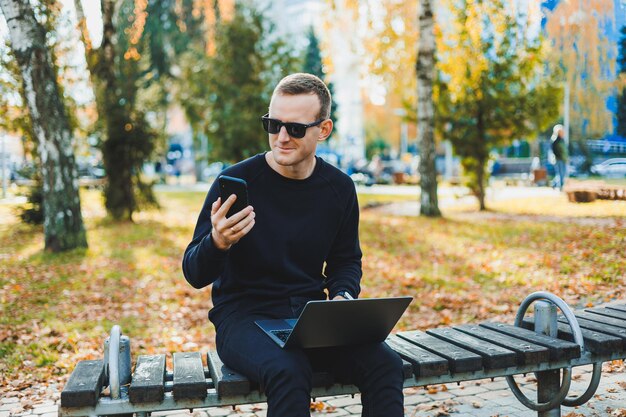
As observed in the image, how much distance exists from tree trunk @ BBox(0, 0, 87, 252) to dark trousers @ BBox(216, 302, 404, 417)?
8798 mm

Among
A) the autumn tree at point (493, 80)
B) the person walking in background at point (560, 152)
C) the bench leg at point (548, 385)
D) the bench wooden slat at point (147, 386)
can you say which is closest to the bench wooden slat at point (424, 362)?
the bench leg at point (548, 385)

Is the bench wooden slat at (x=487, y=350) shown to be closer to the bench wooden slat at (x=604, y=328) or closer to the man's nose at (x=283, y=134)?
the bench wooden slat at (x=604, y=328)

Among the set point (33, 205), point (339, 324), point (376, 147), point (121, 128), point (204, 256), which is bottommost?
point (33, 205)

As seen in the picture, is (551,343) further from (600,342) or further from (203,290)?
(203,290)

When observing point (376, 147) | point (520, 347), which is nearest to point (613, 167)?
point (520, 347)

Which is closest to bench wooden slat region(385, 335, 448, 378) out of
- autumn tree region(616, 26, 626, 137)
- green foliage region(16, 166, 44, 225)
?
autumn tree region(616, 26, 626, 137)

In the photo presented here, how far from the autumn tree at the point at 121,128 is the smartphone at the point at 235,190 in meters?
14.5

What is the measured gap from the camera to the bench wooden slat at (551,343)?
366cm

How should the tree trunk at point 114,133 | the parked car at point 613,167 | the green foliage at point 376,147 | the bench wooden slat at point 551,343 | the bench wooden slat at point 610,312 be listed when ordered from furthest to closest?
1. the green foliage at point 376,147
2. the tree trunk at point 114,133
3. the parked car at point 613,167
4. the bench wooden slat at point 610,312
5. the bench wooden slat at point 551,343

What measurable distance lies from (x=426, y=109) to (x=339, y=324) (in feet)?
43.6

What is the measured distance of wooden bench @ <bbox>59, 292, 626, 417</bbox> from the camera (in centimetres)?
308

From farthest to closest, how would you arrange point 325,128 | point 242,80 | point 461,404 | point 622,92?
point 242,80 < point 622,92 < point 461,404 < point 325,128

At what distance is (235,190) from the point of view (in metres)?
3.05

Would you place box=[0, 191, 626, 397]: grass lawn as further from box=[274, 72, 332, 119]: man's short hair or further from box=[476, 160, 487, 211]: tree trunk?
box=[476, 160, 487, 211]: tree trunk
